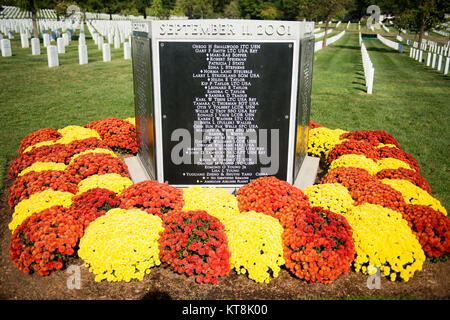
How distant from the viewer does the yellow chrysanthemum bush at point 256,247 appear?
4.61 m

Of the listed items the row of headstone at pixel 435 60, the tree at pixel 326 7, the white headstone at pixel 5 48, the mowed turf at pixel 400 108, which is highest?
the tree at pixel 326 7

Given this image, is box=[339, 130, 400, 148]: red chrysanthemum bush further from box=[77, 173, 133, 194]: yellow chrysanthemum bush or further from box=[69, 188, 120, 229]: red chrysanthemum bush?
box=[69, 188, 120, 229]: red chrysanthemum bush

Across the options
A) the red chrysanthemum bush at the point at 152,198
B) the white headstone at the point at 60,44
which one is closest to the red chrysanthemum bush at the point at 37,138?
the red chrysanthemum bush at the point at 152,198

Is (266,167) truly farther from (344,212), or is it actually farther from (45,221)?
(45,221)

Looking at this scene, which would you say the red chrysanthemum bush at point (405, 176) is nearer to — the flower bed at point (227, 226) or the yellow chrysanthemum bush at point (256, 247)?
the flower bed at point (227, 226)

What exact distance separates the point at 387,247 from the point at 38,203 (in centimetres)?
454

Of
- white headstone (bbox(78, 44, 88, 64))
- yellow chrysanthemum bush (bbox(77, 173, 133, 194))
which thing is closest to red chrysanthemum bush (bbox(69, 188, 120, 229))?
yellow chrysanthemum bush (bbox(77, 173, 133, 194))

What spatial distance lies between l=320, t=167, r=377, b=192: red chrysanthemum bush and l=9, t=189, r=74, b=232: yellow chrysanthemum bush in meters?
4.06

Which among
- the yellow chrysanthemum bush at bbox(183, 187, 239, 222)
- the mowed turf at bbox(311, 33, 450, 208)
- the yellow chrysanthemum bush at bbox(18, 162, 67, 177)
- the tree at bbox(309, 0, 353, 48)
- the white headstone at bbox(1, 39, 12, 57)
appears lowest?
the mowed turf at bbox(311, 33, 450, 208)

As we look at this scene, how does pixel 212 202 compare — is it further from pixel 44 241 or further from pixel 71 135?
pixel 71 135

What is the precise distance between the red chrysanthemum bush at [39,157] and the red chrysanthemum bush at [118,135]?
1.27 metres

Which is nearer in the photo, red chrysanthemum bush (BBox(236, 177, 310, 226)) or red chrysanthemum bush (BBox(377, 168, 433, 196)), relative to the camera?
red chrysanthemum bush (BBox(236, 177, 310, 226))

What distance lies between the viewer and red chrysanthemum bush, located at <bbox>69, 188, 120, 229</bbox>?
5203mm

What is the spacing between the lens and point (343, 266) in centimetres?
459
